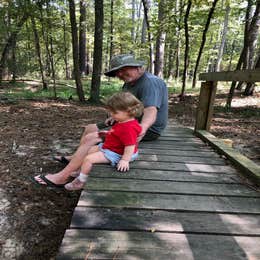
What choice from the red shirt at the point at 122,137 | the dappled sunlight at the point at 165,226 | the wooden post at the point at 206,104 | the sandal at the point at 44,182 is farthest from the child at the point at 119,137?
the wooden post at the point at 206,104

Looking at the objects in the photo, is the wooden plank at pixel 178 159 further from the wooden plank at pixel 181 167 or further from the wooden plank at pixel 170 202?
the wooden plank at pixel 170 202

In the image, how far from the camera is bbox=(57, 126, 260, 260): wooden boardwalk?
1.46 metres

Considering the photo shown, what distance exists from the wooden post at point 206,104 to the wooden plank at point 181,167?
1789 mm

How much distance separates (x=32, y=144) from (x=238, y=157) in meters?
3.46

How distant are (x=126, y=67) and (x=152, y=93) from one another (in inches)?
18.3

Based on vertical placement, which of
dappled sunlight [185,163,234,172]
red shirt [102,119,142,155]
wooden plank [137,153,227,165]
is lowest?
wooden plank [137,153,227,165]

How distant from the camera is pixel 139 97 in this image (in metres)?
3.45

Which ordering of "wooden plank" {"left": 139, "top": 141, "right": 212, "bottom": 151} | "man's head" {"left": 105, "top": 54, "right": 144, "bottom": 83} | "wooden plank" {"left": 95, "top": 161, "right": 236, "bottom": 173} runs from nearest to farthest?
1. "wooden plank" {"left": 95, "top": 161, "right": 236, "bottom": 173}
2. "man's head" {"left": 105, "top": 54, "right": 144, "bottom": 83}
3. "wooden plank" {"left": 139, "top": 141, "right": 212, "bottom": 151}

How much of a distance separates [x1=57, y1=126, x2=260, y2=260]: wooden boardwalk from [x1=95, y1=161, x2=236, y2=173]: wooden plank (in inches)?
0.4

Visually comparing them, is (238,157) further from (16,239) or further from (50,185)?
(16,239)

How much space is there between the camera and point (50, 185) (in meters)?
3.17

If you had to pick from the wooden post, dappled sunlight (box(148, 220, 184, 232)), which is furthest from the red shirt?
the wooden post

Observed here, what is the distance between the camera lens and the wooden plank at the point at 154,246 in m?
1.42

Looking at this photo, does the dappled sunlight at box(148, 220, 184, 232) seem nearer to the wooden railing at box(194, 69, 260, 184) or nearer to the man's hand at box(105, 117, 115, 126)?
the wooden railing at box(194, 69, 260, 184)
